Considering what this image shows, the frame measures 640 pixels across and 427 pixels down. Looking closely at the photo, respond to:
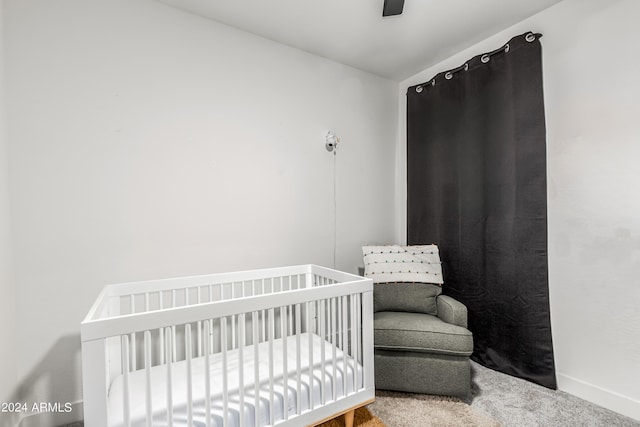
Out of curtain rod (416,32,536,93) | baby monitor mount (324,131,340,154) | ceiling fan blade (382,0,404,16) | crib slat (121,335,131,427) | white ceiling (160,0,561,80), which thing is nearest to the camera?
crib slat (121,335,131,427)

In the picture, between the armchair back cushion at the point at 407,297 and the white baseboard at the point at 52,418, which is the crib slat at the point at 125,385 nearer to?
the white baseboard at the point at 52,418

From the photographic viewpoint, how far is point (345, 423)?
164 centimetres

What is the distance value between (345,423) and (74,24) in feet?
8.56

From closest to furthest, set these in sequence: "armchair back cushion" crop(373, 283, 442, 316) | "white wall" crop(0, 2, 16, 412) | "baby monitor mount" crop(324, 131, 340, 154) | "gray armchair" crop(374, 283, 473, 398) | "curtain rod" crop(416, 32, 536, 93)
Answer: "white wall" crop(0, 2, 16, 412) < "gray armchair" crop(374, 283, 473, 398) < "curtain rod" crop(416, 32, 536, 93) < "armchair back cushion" crop(373, 283, 442, 316) < "baby monitor mount" crop(324, 131, 340, 154)

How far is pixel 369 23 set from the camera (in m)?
2.20

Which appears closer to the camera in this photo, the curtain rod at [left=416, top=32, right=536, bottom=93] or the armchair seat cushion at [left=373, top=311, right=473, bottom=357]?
the armchair seat cushion at [left=373, top=311, right=473, bottom=357]

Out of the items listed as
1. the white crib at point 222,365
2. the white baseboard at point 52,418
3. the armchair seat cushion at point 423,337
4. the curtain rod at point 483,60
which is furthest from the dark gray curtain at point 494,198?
the white baseboard at point 52,418

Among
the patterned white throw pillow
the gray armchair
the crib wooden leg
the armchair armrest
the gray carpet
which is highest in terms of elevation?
the patterned white throw pillow

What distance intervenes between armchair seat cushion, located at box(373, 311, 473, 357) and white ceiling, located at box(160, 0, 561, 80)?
2.04m

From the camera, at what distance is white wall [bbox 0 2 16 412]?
143 cm

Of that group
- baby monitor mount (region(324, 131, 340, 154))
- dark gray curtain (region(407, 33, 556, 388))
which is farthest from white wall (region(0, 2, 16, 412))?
dark gray curtain (region(407, 33, 556, 388))

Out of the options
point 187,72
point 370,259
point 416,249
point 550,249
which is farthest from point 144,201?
point 550,249

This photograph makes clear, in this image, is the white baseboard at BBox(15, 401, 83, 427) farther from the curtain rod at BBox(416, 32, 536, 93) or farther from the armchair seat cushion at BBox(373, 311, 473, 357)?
the curtain rod at BBox(416, 32, 536, 93)

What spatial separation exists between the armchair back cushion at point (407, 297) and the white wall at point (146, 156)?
0.53 meters
